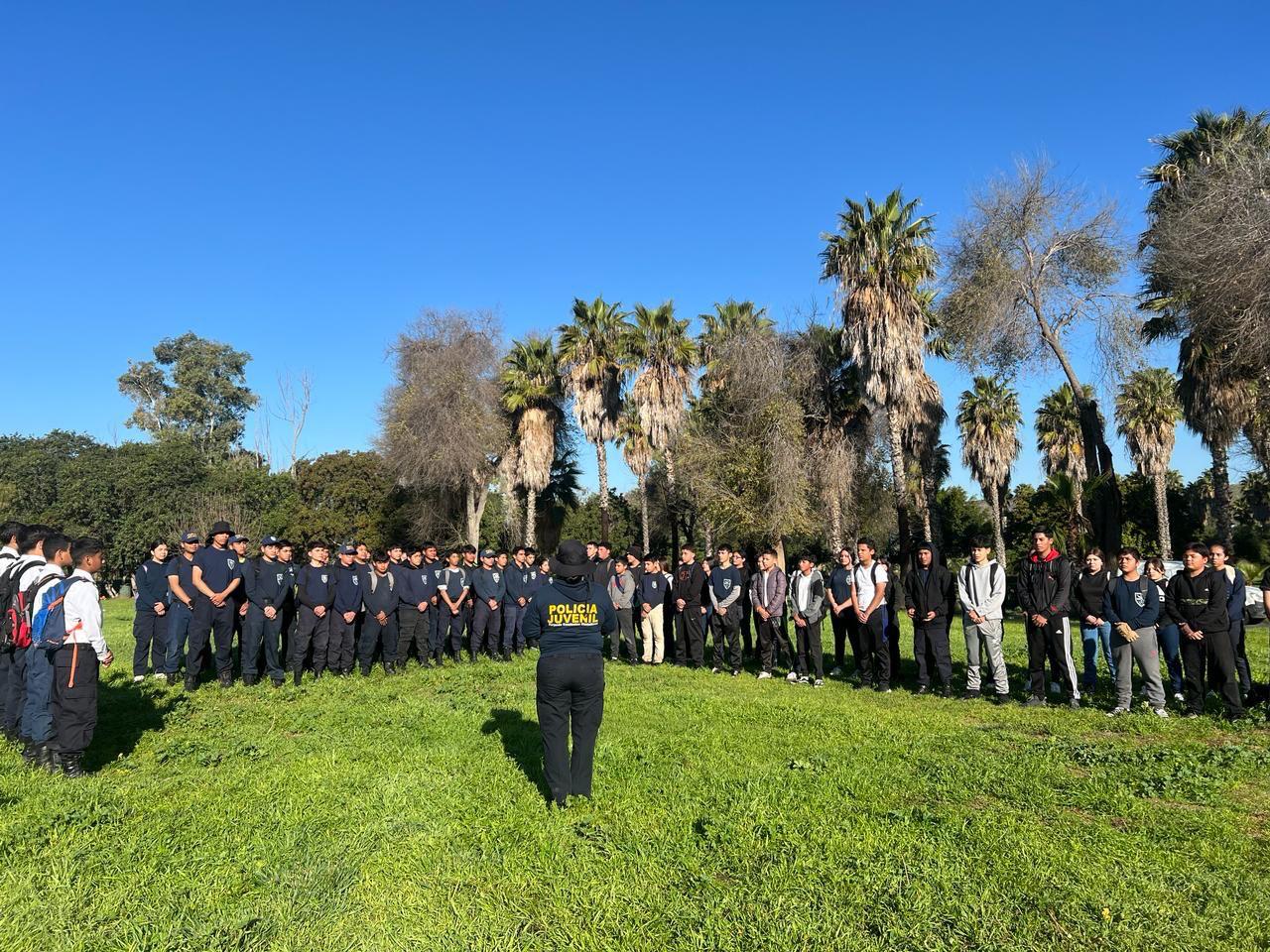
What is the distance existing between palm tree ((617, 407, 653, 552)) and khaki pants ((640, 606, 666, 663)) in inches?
782

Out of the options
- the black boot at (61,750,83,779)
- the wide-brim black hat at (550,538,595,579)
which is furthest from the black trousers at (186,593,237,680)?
the wide-brim black hat at (550,538,595,579)

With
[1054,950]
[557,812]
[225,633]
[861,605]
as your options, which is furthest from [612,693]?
[1054,950]

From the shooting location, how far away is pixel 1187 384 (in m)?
→ 23.7

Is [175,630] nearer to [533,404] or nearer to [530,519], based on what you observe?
[530,519]

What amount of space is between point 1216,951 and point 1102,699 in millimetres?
6612

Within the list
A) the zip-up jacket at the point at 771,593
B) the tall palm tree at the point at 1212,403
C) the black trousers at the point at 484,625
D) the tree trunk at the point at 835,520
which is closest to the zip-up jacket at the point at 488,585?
the black trousers at the point at 484,625

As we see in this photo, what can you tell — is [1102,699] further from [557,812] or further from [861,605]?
[557,812]

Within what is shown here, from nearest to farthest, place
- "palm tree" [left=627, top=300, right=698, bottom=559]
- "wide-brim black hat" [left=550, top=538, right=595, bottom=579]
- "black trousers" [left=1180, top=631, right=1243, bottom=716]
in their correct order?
"wide-brim black hat" [left=550, top=538, right=595, bottom=579]
"black trousers" [left=1180, top=631, right=1243, bottom=716]
"palm tree" [left=627, top=300, right=698, bottom=559]

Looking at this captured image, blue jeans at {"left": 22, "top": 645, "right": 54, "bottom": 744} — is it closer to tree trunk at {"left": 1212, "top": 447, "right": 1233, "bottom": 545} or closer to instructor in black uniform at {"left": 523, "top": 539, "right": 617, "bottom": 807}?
instructor in black uniform at {"left": 523, "top": 539, "right": 617, "bottom": 807}

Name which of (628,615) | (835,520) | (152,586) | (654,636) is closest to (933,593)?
(654,636)

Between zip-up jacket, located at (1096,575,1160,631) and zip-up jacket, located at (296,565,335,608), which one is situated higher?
zip-up jacket, located at (296,565,335,608)

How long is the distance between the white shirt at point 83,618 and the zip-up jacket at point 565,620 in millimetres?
3828

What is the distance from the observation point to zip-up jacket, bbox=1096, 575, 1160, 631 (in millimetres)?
8602

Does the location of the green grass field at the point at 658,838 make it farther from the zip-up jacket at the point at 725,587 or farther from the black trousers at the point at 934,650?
the zip-up jacket at the point at 725,587
